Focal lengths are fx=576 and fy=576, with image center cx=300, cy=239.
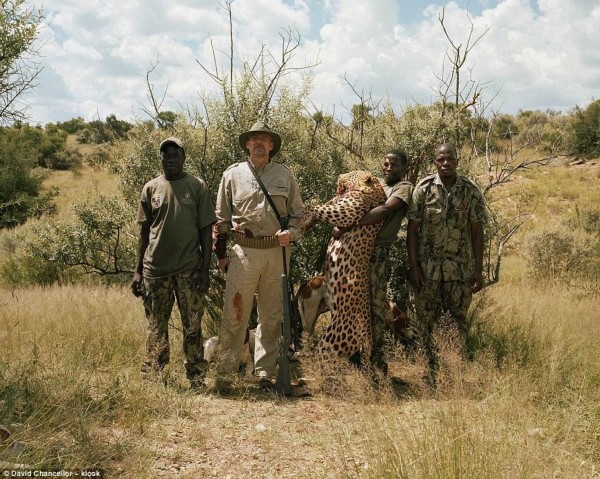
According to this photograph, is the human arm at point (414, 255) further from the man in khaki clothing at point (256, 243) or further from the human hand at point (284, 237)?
the human hand at point (284, 237)

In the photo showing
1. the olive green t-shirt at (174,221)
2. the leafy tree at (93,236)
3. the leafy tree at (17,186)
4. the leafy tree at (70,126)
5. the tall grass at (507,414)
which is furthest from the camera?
the leafy tree at (70,126)

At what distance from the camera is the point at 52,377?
4.73m

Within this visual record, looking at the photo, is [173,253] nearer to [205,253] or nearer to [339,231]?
[205,253]

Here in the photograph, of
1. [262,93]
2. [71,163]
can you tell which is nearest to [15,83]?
[262,93]

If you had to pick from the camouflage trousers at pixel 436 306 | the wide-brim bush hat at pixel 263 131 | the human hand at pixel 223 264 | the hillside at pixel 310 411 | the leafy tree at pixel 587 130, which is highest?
the leafy tree at pixel 587 130

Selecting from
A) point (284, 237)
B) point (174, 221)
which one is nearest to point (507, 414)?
point (284, 237)

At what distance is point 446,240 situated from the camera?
5.23 m

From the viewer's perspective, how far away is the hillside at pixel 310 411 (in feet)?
10.8

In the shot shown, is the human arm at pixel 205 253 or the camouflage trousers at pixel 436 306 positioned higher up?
the human arm at pixel 205 253

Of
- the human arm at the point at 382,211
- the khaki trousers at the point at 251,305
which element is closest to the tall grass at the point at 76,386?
the khaki trousers at the point at 251,305

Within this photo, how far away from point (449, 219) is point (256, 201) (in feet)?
5.76

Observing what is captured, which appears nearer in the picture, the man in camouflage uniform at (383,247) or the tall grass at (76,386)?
the tall grass at (76,386)

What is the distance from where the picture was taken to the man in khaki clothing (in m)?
5.25

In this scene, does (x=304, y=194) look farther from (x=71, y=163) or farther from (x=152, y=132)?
(x=71, y=163)
